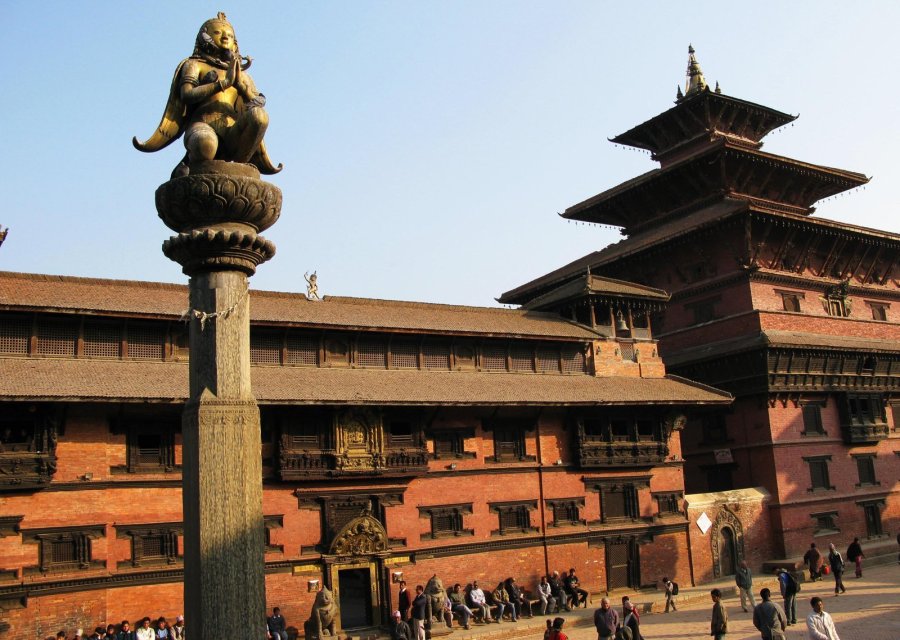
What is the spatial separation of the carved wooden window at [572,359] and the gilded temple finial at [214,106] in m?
22.3

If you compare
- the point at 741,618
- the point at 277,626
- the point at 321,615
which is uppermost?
the point at 321,615

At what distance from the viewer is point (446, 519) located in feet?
81.7

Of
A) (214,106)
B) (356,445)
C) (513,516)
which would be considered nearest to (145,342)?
(356,445)

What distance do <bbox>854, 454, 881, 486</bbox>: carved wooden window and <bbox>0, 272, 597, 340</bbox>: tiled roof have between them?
13375 millimetres

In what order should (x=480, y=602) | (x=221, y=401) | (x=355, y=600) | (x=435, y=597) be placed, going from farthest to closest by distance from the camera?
1. (x=355, y=600)
2. (x=480, y=602)
3. (x=435, y=597)
4. (x=221, y=401)

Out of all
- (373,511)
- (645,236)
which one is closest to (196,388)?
(373,511)

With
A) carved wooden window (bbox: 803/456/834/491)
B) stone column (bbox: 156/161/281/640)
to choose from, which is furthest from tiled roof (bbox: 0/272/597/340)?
stone column (bbox: 156/161/281/640)

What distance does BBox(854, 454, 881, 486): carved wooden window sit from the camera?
34.8 meters

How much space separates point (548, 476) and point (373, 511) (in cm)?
603

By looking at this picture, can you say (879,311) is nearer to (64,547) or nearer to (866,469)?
(866,469)

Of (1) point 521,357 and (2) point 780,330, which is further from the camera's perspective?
(2) point 780,330

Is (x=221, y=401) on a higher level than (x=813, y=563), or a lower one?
higher

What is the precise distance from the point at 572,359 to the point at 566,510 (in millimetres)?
5324

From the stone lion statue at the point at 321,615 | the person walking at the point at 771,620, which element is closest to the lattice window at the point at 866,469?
the person walking at the point at 771,620
